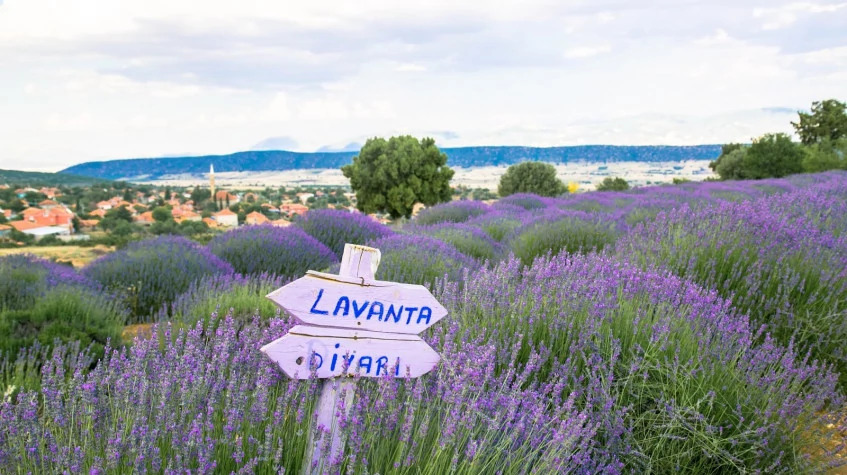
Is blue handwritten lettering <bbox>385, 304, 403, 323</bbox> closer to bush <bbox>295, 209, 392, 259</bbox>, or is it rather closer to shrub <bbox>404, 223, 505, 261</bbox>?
shrub <bbox>404, 223, 505, 261</bbox>

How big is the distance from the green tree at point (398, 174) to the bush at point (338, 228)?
2552cm

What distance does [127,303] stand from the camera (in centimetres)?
620

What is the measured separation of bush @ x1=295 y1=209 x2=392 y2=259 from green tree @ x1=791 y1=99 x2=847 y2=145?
3932 cm

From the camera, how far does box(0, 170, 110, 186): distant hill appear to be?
37.0 meters

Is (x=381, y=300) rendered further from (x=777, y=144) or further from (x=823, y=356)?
(x=777, y=144)

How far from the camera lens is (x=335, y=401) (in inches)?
74.3

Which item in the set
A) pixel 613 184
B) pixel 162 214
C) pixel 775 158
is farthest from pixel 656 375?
pixel 613 184

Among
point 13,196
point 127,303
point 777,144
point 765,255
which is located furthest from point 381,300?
point 777,144

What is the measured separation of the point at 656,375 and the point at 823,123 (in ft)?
148

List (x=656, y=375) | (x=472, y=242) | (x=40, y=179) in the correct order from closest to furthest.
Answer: (x=656, y=375) → (x=472, y=242) → (x=40, y=179)

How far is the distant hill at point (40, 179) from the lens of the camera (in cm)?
3703

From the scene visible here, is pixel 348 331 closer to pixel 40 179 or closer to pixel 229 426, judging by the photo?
pixel 229 426

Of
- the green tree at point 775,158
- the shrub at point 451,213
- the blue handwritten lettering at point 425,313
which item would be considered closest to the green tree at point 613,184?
the green tree at point 775,158

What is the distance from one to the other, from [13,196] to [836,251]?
33.9 meters
